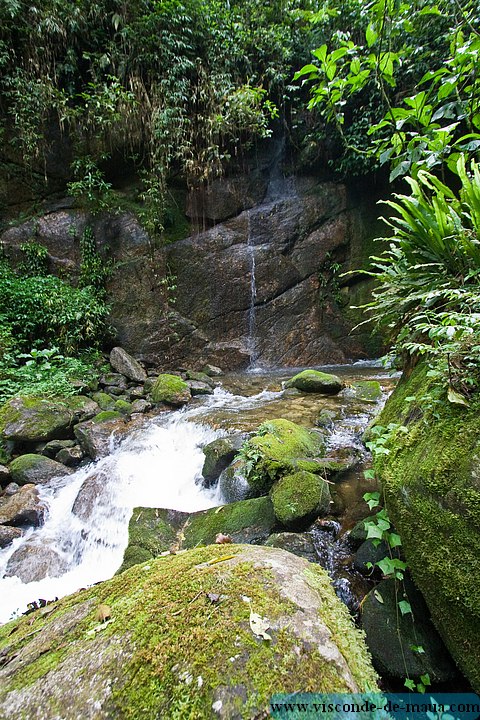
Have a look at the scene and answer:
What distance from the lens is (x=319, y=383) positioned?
654 cm

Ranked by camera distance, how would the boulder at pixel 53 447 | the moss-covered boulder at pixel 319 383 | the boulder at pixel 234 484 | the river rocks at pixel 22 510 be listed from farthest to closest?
the moss-covered boulder at pixel 319 383
the boulder at pixel 53 447
the river rocks at pixel 22 510
the boulder at pixel 234 484

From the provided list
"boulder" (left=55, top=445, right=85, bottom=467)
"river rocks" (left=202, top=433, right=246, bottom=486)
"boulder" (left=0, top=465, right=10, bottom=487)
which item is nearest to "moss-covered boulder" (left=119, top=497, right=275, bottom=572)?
"river rocks" (left=202, top=433, right=246, bottom=486)

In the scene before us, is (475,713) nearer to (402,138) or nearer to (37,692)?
(37,692)

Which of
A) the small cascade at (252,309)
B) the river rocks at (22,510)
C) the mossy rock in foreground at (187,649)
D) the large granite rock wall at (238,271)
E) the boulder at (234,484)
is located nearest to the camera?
the mossy rock in foreground at (187,649)

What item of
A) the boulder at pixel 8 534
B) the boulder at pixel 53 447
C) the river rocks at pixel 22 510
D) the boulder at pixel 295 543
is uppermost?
the boulder at pixel 295 543

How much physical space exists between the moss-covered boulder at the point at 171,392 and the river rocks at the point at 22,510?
2.85m

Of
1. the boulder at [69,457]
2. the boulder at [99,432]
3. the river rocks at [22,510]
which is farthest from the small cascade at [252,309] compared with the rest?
the river rocks at [22,510]

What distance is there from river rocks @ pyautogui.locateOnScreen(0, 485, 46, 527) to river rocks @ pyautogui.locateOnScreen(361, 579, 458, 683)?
375cm

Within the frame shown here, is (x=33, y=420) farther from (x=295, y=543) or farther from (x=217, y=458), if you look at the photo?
(x=295, y=543)

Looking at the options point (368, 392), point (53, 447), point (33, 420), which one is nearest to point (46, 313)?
point (33, 420)

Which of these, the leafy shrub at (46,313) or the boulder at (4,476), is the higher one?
the leafy shrub at (46,313)

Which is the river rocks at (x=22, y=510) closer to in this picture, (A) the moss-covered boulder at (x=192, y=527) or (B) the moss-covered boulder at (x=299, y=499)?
(A) the moss-covered boulder at (x=192, y=527)

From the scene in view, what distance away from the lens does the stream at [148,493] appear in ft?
10.3

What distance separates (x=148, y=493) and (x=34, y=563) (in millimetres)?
1341
